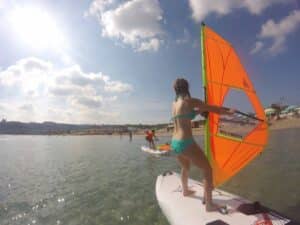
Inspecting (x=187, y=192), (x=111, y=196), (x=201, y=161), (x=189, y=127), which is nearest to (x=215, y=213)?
(x=201, y=161)

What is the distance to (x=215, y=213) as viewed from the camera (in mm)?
5156

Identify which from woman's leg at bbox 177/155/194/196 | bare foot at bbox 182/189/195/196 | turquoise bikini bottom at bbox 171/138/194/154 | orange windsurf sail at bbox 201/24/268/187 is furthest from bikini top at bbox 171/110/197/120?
bare foot at bbox 182/189/195/196

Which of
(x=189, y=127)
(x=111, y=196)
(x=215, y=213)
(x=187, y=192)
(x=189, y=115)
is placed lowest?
(x=111, y=196)

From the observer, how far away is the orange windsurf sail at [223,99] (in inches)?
231

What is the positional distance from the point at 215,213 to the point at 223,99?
7.76 ft

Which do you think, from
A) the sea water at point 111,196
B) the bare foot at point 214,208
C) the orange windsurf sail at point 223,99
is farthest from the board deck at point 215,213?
the sea water at point 111,196

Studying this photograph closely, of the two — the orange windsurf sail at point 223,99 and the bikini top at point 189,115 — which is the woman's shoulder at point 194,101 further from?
the orange windsurf sail at point 223,99

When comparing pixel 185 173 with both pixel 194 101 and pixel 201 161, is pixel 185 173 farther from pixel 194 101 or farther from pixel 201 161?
pixel 194 101

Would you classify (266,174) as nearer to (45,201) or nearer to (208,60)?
(208,60)

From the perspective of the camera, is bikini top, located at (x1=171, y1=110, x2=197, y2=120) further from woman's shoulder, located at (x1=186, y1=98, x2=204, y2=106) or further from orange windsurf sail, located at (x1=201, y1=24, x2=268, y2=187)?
orange windsurf sail, located at (x1=201, y1=24, x2=268, y2=187)

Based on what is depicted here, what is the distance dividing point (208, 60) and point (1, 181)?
1338cm

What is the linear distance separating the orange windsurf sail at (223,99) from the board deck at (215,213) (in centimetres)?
58

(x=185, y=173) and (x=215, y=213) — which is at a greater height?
(x=185, y=173)

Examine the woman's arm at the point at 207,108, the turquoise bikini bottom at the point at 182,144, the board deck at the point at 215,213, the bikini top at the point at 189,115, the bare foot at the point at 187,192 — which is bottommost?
the board deck at the point at 215,213
